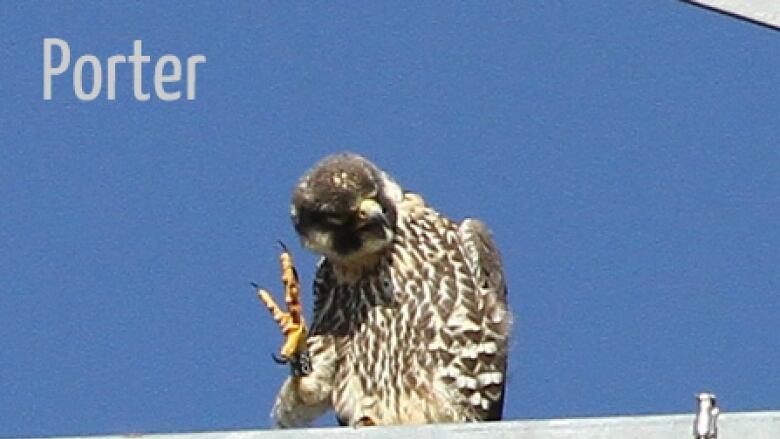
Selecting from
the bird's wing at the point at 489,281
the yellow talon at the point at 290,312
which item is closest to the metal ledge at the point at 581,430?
the yellow talon at the point at 290,312

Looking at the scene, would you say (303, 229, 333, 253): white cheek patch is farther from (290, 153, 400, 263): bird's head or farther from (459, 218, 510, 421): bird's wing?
(459, 218, 510, 421): bird's wing

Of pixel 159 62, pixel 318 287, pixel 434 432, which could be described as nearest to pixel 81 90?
pixel 159 62

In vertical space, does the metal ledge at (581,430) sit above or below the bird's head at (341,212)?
below

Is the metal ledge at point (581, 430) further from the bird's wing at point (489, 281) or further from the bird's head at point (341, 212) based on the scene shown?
the bird's wing at point (489, 281)

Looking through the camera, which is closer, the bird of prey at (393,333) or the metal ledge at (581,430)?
the metal ledge at (581,430)

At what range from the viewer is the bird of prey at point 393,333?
4.89m

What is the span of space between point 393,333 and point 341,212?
Result: 0.25 meters

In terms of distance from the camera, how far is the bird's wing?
498 centimetres

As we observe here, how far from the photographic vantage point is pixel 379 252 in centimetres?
491

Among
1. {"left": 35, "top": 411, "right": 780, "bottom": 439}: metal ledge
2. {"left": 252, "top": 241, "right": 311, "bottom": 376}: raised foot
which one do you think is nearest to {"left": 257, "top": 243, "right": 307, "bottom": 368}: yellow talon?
{"left": 252, "top": 241, "right": 311, "bottom": 376}: raised foot

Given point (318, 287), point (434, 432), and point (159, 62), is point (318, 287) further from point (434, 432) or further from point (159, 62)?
point (434, 432)

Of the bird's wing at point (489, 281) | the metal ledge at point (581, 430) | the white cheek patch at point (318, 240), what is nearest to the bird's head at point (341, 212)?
the white cheek patch at point (318, 240)

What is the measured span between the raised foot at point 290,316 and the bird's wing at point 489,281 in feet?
1.18

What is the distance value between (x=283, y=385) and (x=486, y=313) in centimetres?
38
